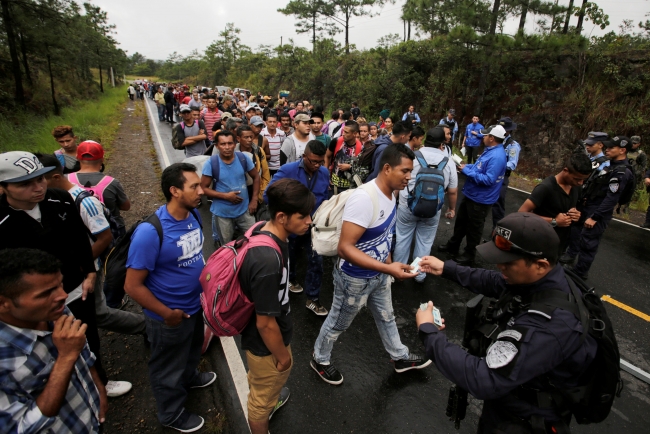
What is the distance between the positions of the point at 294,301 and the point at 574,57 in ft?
50.2

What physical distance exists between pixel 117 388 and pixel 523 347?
2.98 meters

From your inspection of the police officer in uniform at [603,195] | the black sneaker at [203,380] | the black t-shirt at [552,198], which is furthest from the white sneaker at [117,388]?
the police officer in uniform at [603,195]

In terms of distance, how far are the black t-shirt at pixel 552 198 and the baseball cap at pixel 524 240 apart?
2.59 meters

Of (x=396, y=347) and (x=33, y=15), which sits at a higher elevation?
(x=33, y=15)

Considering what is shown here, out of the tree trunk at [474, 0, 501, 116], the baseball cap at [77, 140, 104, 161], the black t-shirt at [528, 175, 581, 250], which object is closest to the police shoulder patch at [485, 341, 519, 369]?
the black t-shirt at [528, 175, 581, 250]

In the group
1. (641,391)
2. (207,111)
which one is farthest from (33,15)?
(641,391)

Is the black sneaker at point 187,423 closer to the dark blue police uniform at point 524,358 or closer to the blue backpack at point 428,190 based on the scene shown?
the dark blue police uniform at point 524,358

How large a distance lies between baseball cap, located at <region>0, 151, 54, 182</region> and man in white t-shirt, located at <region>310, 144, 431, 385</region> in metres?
2.01

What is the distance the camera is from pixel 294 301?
162 inches

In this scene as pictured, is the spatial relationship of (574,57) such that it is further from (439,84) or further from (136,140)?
(136,140)

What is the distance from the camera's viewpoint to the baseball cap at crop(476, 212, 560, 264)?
156cm

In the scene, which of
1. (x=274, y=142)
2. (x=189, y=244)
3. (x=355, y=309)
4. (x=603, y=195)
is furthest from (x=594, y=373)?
(x=274, y=142)

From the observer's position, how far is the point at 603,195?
16.0 feet

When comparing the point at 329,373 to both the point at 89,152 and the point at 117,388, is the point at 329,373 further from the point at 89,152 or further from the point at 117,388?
the point at 89,152
